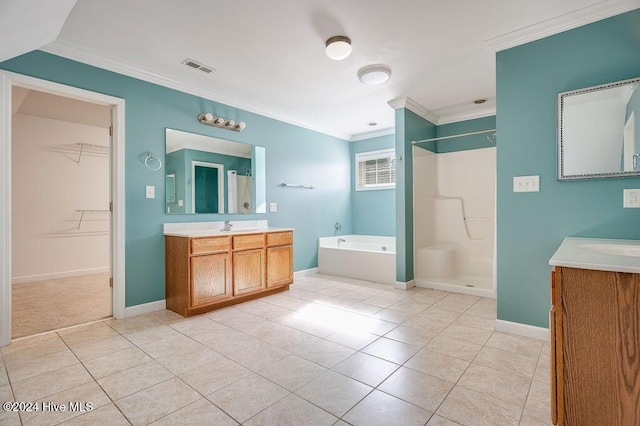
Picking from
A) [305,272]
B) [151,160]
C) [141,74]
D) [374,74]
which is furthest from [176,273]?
[374,74]

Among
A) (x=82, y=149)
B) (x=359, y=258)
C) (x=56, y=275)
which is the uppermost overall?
(x=82, y=149)

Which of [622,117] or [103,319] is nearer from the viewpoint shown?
[622,117]

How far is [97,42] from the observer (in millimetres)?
2561

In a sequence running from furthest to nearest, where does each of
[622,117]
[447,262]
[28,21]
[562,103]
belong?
[447,262]
[562,103]
[622,117]
[28,21]

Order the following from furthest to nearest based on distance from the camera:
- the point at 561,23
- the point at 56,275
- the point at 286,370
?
the point at 56,275 < the point at 561,23 < the point at 286,370

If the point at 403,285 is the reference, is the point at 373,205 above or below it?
above

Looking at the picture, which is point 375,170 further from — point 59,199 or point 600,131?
point 59,199

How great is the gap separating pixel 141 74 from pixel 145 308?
2368 mm

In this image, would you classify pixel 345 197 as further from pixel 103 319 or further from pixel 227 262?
pixel 103 319

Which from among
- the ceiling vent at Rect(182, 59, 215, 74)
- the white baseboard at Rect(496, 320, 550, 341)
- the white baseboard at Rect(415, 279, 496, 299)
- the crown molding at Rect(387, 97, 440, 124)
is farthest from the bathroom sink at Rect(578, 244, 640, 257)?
the ceiling vent at Rect(182, 59, 215, 74)

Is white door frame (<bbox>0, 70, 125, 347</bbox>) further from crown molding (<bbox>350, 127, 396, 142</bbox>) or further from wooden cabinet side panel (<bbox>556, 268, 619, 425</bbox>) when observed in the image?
crown molding (<bbox>350, 127, 396, 142</bbox>)

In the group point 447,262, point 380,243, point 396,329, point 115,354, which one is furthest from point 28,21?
point 380,243

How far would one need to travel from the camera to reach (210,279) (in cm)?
310

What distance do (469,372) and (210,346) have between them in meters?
1.82
